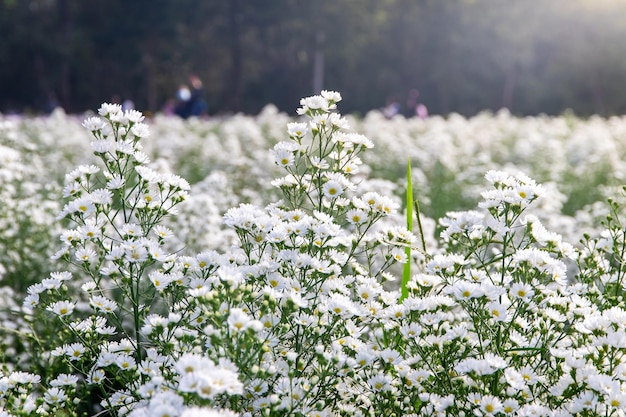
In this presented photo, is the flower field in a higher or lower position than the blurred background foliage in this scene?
lower

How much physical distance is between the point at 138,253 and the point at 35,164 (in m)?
6.49

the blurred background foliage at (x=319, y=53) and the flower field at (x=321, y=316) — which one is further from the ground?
the blurred background foliage at (x=319, y=53)

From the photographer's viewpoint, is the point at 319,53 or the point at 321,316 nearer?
the point at 321,316

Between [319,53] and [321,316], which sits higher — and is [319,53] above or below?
above

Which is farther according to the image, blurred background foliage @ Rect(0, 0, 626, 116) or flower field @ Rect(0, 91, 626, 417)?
blurred background foliage @ Rect(0, 0, 626, 116)

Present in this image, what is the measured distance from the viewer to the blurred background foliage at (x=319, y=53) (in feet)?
120

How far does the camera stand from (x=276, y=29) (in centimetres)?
3972

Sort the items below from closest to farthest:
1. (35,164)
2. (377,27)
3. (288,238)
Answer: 1. (288,238)
2. (35,164)
3. (377,27)

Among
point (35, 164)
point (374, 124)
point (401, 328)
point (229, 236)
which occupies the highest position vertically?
point (374, 124)

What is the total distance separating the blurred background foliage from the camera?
36.5 metres

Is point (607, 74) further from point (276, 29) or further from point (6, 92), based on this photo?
point (6, 92)

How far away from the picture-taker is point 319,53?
39.8 metres

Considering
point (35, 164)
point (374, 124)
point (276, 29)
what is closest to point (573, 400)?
point (35, 164)

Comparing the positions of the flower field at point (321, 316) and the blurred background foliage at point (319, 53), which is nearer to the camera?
the flower field at point (321, 316)
